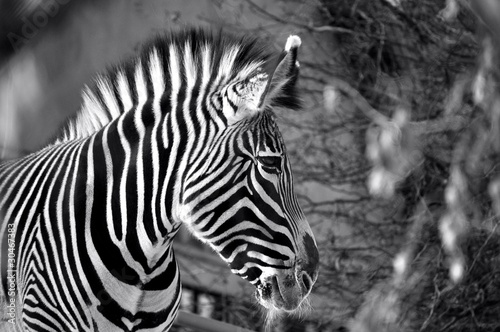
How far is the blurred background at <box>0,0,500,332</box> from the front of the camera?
6.93 meters

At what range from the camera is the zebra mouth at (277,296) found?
3561mm

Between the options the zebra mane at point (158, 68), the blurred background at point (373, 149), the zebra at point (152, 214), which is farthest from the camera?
the blurred background at point (373, 149)

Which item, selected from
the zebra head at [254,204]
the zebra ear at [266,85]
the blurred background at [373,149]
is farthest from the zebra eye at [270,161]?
the blurred background at [373,149]

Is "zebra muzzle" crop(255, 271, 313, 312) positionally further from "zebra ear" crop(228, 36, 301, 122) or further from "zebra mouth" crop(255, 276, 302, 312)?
"zebra ear" crop(228, 36, 301, 122)

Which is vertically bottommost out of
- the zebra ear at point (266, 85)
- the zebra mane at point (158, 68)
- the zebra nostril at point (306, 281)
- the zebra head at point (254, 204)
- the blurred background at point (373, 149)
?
the blurred background at point (373, 149)

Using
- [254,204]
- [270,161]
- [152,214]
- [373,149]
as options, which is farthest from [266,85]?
[373,149]

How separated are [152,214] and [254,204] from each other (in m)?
0.40

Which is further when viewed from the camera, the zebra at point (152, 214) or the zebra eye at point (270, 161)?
the zebra eye at point (270, 161)

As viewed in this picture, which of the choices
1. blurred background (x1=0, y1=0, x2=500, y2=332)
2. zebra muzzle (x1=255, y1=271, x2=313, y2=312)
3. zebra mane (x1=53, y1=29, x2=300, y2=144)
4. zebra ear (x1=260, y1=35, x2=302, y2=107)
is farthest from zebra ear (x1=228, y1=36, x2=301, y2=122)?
blurred background (x1=0, y1=0, x2=500, y2=332)

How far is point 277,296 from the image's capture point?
359cm

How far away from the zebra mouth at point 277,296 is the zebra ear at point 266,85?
0.68 meters

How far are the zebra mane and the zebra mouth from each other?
0.78m

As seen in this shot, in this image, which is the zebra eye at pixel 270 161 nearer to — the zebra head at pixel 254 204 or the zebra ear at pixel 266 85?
the zebra head at pixel 254 204

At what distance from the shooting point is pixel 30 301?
11.3 ft
